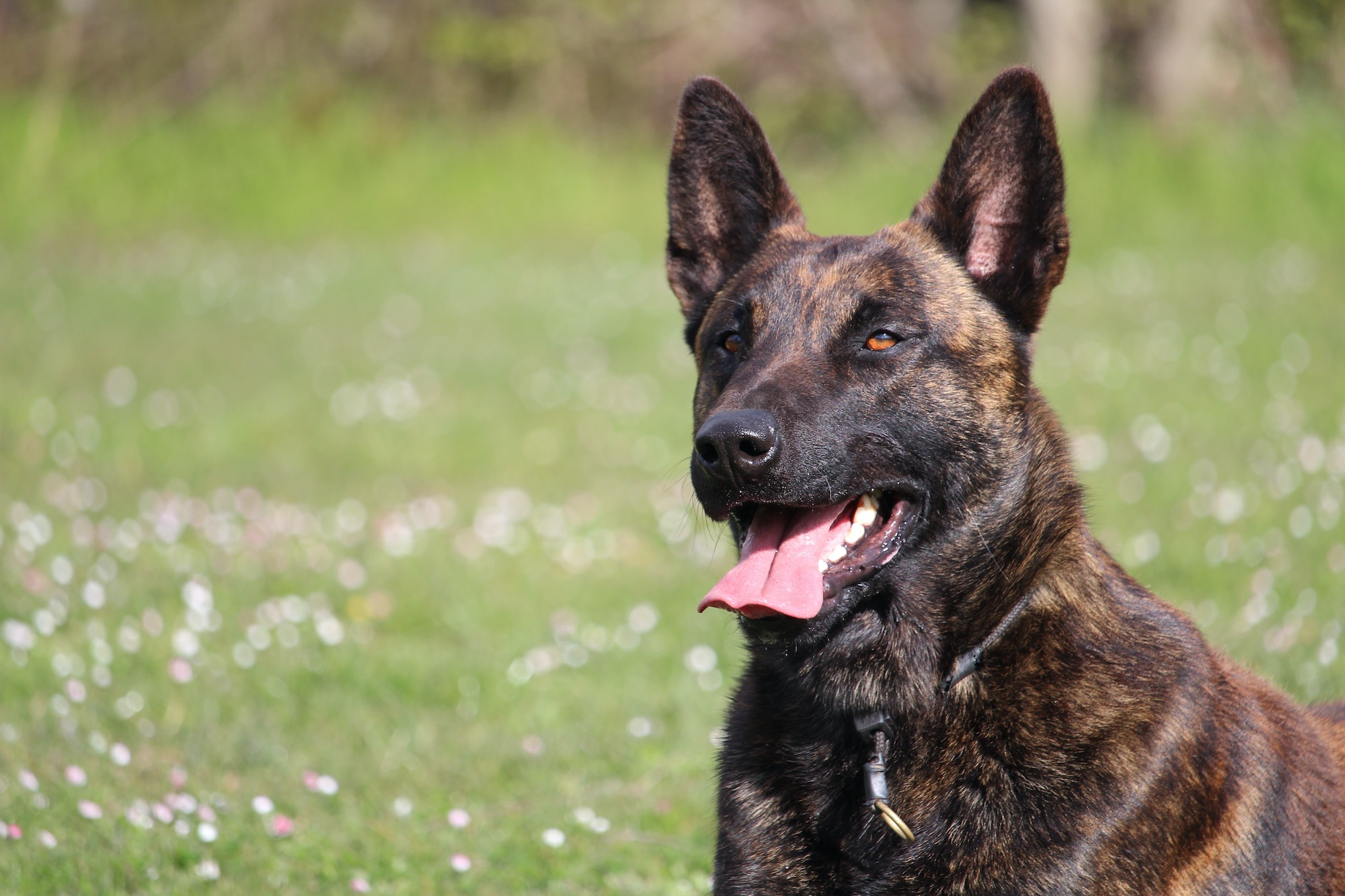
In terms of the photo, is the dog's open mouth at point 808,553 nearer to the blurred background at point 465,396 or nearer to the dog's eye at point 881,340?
the dog's eye at point 881,340

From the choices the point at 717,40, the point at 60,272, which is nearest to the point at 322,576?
the point at 60,272

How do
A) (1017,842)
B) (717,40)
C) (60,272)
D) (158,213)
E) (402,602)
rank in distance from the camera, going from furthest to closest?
1. (717,40)
2. (158,213)
3. (60,272)
4. (402,602)
5. (1017,842)

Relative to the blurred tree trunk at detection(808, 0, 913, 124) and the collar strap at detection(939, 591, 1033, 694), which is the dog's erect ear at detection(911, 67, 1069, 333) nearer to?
the collar strap at detection(939, 591, 1033, 694)

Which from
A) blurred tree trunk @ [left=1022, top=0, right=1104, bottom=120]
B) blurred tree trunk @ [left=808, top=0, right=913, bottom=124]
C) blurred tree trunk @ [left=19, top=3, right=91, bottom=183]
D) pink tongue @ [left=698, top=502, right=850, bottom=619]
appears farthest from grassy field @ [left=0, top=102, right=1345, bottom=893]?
blurred tree trunk @ [left=808, top=0, right=913, bottom=124]

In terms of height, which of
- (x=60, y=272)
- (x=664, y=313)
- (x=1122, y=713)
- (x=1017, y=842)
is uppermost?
(x=60, y=272)

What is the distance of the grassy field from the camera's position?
13.5ft

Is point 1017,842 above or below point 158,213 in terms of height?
below

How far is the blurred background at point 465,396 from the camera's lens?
4328mm

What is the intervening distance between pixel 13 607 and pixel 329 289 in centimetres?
808

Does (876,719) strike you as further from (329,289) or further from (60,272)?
(60,272)

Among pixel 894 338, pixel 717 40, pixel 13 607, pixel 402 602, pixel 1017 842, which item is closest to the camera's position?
pixel 1017 842

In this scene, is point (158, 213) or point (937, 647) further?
point (158, 213)

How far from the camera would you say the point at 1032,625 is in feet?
9.63

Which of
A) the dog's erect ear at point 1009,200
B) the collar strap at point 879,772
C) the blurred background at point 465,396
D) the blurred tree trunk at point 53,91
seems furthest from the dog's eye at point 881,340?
A: the blurred tree trunk at point 53,91
